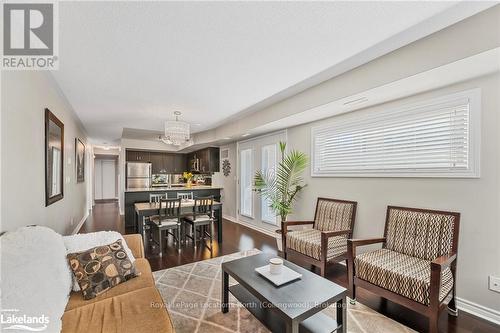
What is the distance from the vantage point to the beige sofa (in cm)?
129

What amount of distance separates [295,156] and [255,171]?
1.63 m

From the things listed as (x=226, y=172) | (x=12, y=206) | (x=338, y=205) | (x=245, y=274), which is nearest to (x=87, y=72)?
(x=12, y=206)

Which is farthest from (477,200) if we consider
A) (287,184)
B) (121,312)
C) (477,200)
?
(121,312)

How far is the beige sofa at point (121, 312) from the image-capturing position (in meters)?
1.29

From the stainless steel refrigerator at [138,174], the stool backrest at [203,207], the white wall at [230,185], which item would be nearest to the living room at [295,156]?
the stool backrest at [203,207]

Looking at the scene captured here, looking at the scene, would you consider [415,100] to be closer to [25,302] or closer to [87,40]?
[87,40]

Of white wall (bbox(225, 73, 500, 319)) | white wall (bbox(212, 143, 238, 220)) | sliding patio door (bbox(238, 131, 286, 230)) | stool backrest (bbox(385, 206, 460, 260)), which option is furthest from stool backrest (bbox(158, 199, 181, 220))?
white wall (bbox(225, 73, 500, 319))

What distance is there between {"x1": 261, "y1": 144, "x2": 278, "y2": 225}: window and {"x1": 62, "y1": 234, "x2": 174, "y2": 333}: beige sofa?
3.29 metres

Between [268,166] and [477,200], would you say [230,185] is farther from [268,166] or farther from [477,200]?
[477,200]

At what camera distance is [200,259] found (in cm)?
339

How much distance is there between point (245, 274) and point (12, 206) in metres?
1.85

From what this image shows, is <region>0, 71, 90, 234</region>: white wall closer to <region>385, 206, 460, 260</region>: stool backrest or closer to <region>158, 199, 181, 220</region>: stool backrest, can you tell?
<region>158, 199, 181, 220</region>: stool backrest

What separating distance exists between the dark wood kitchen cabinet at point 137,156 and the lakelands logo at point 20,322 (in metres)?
7.56

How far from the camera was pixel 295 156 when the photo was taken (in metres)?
3.78
